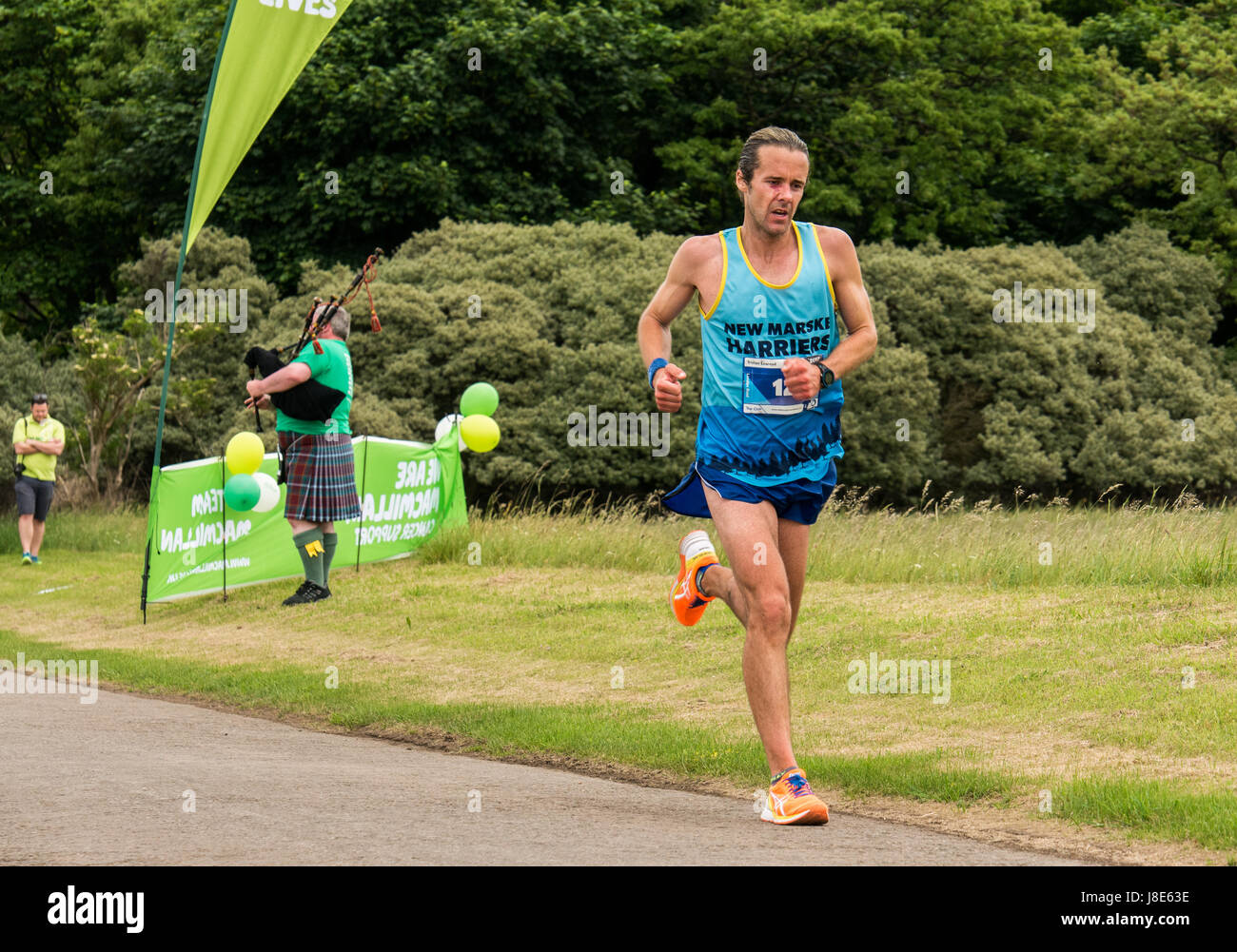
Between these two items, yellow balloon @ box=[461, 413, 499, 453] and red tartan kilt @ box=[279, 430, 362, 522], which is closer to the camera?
red tartan kilt @ box=[279, 430, 362, 522]

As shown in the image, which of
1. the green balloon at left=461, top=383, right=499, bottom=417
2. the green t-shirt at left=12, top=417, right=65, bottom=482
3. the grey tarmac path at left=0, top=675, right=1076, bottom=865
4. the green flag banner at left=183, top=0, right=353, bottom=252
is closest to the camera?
the grey tarmac path at left=0, top=675, right=1076, bottom=865

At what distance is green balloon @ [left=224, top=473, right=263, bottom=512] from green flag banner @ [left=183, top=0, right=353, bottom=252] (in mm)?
3174

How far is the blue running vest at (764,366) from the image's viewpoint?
18.5ft

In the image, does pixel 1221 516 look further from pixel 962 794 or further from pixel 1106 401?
pixel 1106 401

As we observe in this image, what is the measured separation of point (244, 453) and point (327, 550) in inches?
45.3

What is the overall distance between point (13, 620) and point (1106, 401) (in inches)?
775

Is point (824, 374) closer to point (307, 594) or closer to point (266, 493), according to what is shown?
point (307, 594)

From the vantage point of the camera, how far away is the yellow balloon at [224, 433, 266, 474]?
13.2 metres

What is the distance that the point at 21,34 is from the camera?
37812 mm

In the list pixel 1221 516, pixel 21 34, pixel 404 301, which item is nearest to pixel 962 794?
pixel 1221 516

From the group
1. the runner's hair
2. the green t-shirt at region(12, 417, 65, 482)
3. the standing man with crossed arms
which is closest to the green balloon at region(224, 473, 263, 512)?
the standing man with crossed arms

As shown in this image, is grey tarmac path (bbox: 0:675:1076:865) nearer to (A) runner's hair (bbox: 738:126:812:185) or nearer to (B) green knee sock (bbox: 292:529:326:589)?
(A) runner's hair (bbox: 738:126:812:185)

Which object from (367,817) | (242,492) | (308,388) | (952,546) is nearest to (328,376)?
(308,388)

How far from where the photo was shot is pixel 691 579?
21.2 ft
